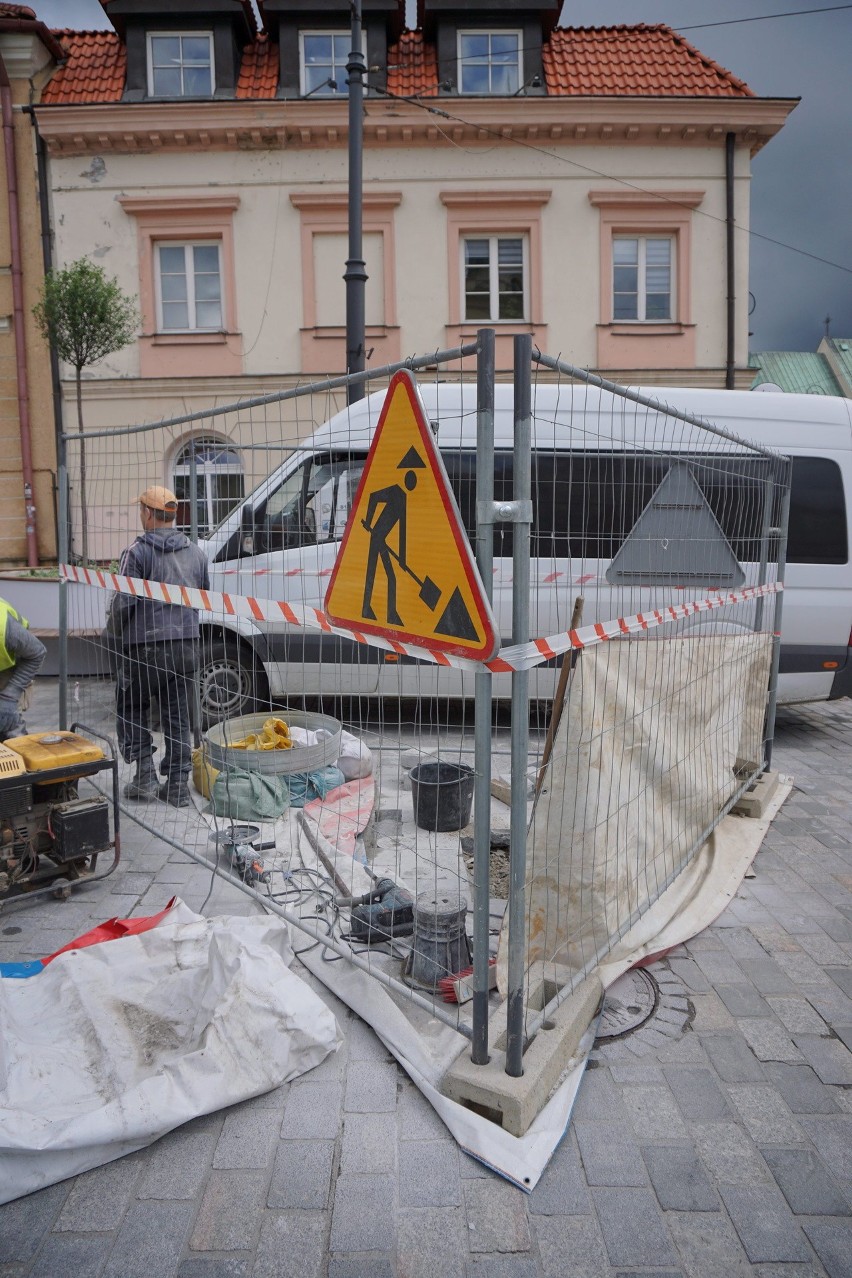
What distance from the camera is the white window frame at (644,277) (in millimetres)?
15305

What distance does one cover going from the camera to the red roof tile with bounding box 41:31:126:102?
15.2 metres

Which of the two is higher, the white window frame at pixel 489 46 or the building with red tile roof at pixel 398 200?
the white window frame at pixel 489 46

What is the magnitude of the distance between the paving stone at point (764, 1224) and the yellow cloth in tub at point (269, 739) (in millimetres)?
3321

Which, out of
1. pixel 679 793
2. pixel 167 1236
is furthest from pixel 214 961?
pixel 679 793

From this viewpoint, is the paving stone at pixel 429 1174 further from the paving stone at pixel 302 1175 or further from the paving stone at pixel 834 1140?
the paving stone at pixel 834 1140

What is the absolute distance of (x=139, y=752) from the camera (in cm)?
518

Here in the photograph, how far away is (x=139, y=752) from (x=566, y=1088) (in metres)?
3.43

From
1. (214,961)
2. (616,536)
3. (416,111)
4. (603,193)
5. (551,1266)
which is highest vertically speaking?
(416,111)

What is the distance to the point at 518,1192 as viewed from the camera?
2.26m

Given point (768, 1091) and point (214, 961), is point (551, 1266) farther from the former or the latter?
point (214, 961)

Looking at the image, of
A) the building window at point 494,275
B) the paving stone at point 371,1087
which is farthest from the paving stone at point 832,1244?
the building window at point 494,275

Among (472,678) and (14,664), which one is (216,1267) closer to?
(14,664)

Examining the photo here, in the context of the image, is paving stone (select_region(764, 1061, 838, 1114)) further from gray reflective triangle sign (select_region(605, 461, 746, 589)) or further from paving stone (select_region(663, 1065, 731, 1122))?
gray reflective triangle sign (select_region(605, 461, 746, 589))

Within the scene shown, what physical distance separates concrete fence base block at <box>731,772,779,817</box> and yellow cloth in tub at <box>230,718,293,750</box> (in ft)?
8.81
